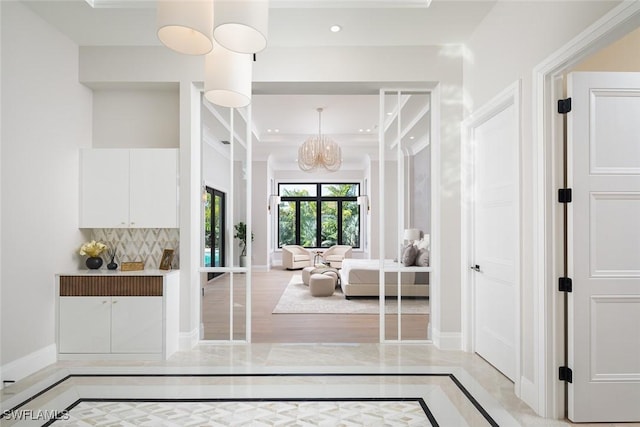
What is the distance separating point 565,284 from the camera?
2330mm

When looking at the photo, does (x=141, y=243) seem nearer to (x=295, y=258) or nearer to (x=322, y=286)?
(x=322, y=286)

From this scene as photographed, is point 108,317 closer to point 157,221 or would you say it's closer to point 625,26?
point 157,221

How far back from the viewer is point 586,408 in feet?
7.55

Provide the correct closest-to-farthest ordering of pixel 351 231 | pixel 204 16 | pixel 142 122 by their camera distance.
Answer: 1. pixel 204 16
2. pixel 142 122
3. pixel 351 231

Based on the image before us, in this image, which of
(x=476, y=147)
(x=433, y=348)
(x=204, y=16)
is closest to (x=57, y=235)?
(x=204, y=16)

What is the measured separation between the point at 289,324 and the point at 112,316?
1939 mm

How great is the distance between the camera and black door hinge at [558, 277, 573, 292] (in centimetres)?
231

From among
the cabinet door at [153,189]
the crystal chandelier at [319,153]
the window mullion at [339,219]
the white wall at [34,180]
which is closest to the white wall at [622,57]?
the cabinet door at [153,189]

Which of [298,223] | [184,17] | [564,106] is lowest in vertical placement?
[298,223]

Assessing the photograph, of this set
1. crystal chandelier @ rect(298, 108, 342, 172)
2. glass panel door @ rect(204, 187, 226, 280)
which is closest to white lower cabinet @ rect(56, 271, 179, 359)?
glass panel door @ rect(204, 187, 226, 280)

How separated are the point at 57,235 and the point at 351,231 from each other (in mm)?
9250

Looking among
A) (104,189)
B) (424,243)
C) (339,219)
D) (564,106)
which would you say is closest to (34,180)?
(104,189)

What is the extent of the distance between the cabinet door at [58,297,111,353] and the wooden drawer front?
0.05 meters

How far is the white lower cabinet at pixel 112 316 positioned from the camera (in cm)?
340
